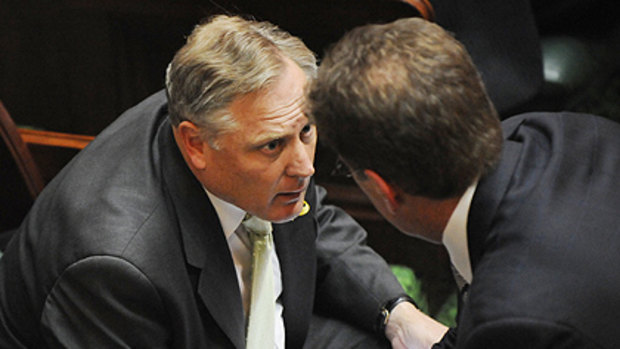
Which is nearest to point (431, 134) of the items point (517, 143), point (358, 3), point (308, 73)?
point (517, 143)

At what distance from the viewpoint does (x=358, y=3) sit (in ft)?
8.30

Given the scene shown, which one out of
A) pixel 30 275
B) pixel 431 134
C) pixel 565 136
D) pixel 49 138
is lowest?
pixel 49 138

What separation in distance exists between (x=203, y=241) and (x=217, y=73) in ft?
1.23

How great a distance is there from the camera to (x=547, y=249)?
1298mm

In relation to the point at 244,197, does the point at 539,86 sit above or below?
below

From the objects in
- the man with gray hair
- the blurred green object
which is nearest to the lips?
the man with gray hair

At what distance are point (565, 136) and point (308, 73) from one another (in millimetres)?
595

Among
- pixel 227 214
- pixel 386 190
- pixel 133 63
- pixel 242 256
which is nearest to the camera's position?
pixel 386 190

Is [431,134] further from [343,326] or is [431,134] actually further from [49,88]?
[49,88]

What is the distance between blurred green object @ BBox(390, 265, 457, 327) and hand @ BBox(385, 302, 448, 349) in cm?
42

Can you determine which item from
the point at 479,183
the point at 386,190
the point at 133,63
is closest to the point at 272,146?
the point at 386,190

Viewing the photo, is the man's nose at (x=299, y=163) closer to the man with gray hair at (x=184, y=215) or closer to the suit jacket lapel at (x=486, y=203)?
the man with gray hair at (x=184, y=215)

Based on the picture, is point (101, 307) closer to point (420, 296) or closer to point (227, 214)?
point (227, 214)

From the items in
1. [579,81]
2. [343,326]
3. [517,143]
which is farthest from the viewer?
[579,81]
